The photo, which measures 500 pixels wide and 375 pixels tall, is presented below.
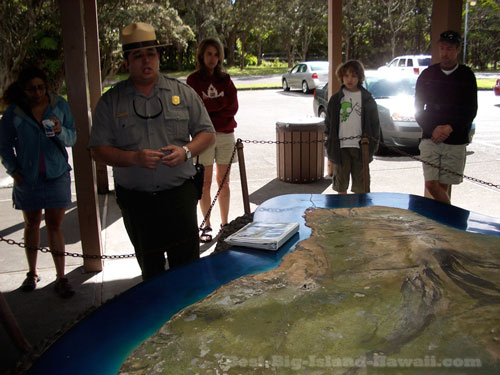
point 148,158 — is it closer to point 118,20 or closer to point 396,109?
point 396,109

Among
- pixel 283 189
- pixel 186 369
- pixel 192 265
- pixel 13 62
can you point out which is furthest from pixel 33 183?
pixel 13 62

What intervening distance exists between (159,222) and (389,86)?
321 inches

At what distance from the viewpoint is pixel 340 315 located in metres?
2.03

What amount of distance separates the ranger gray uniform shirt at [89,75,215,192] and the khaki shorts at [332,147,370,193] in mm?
2536

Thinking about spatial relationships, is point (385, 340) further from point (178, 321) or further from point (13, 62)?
point (13, 62)

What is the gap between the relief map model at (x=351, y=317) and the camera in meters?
1.74

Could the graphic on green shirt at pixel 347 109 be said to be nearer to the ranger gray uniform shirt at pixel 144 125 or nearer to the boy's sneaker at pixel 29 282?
the ranger gray uniform shirt at pixel 144 125

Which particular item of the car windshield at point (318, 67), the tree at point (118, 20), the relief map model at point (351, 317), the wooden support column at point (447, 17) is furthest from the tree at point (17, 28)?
the relief map model at point (351, 317)

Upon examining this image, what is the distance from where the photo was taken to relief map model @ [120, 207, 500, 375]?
1738mm

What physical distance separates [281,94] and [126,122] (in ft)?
68.1

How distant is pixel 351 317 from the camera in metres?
2.02

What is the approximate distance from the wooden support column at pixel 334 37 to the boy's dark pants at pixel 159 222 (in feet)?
15.2

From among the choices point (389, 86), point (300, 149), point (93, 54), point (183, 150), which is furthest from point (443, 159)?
point (389, 86)

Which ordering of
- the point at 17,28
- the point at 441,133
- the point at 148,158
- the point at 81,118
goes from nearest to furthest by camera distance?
the point at 148,158 < the point at 81,118 < the point at 441,133 < the point at 17,28
